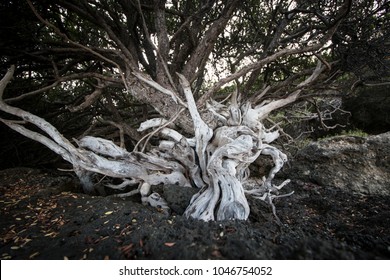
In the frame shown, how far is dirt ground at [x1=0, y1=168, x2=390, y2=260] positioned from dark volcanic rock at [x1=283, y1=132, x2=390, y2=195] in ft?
1.74

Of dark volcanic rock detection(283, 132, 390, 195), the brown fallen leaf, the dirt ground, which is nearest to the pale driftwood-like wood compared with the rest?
the dirt ground

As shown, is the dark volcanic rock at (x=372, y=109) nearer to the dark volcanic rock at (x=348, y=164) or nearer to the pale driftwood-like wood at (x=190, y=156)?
the dark volcanic rock at (x=348, y=164)

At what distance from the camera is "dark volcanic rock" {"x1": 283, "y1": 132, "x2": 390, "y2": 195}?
9.95ft

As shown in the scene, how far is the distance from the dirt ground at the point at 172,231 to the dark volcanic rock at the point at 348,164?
1.74 ft

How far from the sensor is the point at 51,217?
1856 millimetres

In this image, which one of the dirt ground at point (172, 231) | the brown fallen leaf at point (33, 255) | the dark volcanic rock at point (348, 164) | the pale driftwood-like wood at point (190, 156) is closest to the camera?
the dirt ground at point (172, 231)

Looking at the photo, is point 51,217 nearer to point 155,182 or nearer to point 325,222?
point 155,182

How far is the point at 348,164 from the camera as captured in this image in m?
3.32

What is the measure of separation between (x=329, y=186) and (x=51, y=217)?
12.5 feet

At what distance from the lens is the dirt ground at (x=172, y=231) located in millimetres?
1191

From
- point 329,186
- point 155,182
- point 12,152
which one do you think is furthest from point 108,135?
point 329,186

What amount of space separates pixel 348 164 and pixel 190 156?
9.21 ft

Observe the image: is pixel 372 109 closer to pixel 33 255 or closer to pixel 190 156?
pixel 190 156

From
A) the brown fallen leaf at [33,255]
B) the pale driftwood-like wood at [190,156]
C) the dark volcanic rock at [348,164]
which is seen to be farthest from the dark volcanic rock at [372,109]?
the brown fallen leaf at [33,255]
